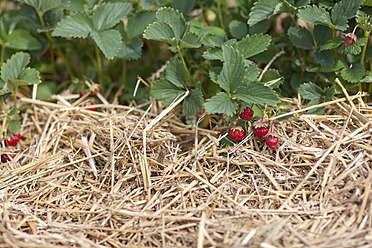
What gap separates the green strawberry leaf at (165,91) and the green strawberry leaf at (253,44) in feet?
1.04

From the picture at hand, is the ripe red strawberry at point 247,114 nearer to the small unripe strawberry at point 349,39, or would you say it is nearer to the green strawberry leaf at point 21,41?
the small unripe strawberry at point 349,39

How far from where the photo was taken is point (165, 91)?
1487mm

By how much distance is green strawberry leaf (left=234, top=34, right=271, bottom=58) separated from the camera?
4.60 ft

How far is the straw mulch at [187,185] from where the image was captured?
108cm

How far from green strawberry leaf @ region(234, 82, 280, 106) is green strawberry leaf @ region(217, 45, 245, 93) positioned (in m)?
0.03

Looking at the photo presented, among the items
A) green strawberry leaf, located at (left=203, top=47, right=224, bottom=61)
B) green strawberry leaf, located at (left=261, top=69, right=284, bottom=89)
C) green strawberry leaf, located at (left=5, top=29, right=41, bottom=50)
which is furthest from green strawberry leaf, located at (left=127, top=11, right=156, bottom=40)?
green strawberry leaf, located at (left=261, top=69, right=284, bottom=89)

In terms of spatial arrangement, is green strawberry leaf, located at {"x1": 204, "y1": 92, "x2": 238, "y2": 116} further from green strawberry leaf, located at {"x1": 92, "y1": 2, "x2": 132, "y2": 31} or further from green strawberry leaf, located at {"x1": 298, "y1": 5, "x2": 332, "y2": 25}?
green strawberry leaf, located at {"x1": 92, "y1": 2, "x2": 132, "y2": 31}

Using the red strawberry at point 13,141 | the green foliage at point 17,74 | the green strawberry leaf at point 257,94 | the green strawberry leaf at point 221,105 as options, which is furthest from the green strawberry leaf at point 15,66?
the green strawberry leaf at point 257,94

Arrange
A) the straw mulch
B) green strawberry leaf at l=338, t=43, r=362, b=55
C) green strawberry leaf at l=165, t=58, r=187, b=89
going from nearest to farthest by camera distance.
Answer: the straw mulch < green strawberry leaf at l=338, t=43, r=362, b=55 < green strawberry leaf at l=165, t=58, r=187, b=89

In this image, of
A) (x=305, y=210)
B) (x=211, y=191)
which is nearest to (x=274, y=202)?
(x=305, y=210)

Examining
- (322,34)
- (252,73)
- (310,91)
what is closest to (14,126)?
A: (252,73)

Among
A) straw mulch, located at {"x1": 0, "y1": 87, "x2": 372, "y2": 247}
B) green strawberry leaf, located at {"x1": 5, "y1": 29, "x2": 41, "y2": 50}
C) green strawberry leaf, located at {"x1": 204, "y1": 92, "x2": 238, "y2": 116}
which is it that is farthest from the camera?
green strawberry leaf, located at {"x1": 5, "y1": 29, "x2": 41, "y2": 50}

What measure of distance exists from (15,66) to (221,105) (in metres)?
1.05

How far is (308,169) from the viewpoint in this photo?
1275 mm
